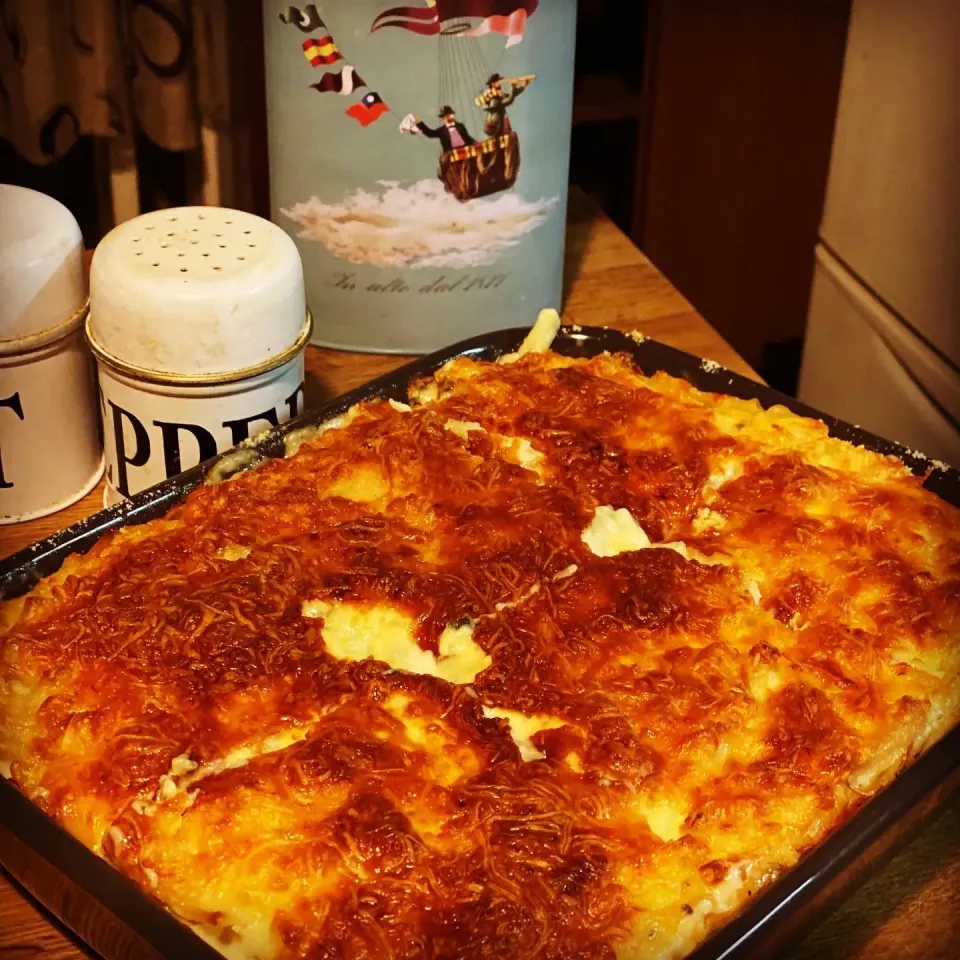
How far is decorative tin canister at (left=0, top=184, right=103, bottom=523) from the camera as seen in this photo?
1.15 m

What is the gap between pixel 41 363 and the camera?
1194 mm

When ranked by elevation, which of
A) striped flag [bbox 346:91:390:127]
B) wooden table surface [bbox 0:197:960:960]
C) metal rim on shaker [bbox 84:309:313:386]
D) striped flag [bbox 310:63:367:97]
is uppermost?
striped flag [bbox 310:63:367:97]

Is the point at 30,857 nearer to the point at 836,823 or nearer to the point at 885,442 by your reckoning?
the point at 836,823

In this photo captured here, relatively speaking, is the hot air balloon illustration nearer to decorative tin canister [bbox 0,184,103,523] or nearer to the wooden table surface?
decorative tin canister [bbox 0,184,103,523]

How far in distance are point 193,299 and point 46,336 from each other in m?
0.18

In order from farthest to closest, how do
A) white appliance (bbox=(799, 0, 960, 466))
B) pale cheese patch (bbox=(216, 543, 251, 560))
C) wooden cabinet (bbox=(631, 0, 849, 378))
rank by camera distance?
wooden cabinet (bbox=(631, 0, 849, 378)) → white appliance (bbox=(799, 0, 960, 466)) → pale cheese patch (bbox=(216, 543, 251, 560))

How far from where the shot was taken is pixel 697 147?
2.55 meters

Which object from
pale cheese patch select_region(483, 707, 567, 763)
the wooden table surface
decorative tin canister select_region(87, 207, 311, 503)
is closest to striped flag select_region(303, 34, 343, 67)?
decorative tin canister select_region(87, 207, 311, 503)

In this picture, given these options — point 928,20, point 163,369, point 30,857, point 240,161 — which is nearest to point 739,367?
point 928,20

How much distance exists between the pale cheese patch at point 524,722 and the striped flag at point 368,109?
768 millimetres

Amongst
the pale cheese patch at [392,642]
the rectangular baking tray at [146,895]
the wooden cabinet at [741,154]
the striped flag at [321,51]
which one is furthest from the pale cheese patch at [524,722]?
the wooden cabinet at [741,154]

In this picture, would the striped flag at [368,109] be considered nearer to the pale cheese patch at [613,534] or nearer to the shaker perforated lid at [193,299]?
the shaker perforated lid at [193,299]

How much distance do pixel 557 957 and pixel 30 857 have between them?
0.35m

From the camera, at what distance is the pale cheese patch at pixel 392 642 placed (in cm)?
96
